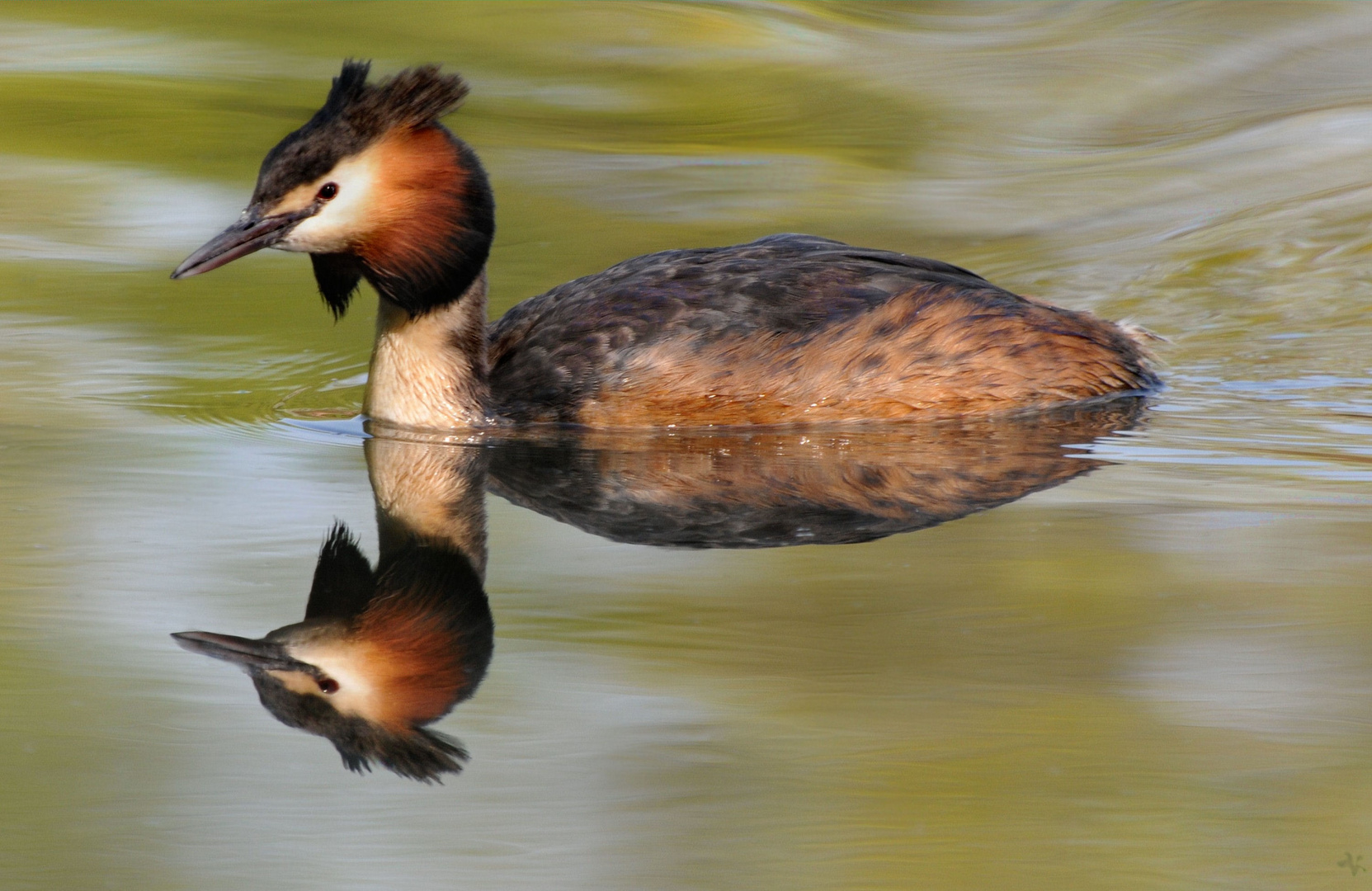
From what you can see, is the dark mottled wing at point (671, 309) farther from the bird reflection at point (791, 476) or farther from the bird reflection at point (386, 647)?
the bird reflection at point (386, 647)

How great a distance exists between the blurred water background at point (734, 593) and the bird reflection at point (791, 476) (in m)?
0.17

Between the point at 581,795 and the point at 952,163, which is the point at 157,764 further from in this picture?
the point at 952,163

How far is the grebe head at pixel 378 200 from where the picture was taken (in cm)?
680

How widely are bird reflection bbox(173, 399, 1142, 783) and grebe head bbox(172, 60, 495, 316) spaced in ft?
2.19

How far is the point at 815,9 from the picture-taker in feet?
52.7

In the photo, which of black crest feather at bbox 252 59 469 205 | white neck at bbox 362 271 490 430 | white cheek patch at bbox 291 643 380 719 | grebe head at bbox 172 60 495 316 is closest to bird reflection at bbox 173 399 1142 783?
white cheek patch at bbox 291 643 380 719

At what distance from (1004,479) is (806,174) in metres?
6.09

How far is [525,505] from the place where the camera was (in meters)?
6.17

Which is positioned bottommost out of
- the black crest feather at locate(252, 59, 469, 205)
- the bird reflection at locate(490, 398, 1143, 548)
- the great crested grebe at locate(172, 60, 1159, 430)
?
the bird reflection at locate(490, 398, 1143, 548)

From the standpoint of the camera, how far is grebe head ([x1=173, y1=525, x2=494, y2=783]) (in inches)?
167

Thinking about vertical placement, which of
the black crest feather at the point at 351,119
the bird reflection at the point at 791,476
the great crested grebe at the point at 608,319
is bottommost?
the bird reflection at the point at 791,476

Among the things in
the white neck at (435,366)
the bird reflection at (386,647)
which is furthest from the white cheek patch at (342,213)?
the bird reflection at (386,647)

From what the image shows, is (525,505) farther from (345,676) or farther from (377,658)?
(345,676)

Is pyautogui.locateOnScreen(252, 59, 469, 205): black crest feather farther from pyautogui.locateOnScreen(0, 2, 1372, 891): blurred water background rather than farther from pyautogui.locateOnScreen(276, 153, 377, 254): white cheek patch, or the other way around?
pyautogui.locateOnScreen(0, 2, 1372, 891): blurred water background
